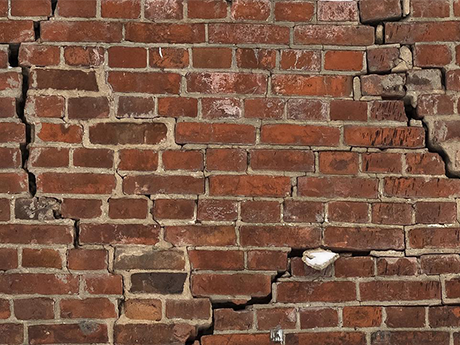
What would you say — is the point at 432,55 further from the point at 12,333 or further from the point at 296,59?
the point at 12,333

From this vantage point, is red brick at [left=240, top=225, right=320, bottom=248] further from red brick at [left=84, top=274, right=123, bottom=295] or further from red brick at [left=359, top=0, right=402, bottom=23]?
red brick at [left=359, top=0, right=402, bottom=23]

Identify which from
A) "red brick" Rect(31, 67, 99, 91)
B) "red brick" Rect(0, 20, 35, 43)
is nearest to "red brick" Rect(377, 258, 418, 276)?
"red brick" Rect(31, 67, 99, 91)

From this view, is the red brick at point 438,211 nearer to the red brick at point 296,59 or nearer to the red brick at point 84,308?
the red brick at point 296,59

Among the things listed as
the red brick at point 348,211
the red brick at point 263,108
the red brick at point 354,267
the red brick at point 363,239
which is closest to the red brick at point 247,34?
the red brick at point 263,108

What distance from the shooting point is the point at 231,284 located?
73.3 inches

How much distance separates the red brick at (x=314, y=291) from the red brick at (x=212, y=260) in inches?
8.2

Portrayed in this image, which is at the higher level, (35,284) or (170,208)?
(170,208)

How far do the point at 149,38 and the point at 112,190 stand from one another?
590 millimetres

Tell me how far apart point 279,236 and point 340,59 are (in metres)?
0.72

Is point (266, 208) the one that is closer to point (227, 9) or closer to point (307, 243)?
point (307, 243)

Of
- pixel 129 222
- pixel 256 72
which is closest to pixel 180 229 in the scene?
pixel 129 222

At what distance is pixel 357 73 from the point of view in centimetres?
191

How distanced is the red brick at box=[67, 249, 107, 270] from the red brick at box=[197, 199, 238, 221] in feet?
1.28

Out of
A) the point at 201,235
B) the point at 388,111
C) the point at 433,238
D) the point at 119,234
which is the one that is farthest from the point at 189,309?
the point at 388,111
